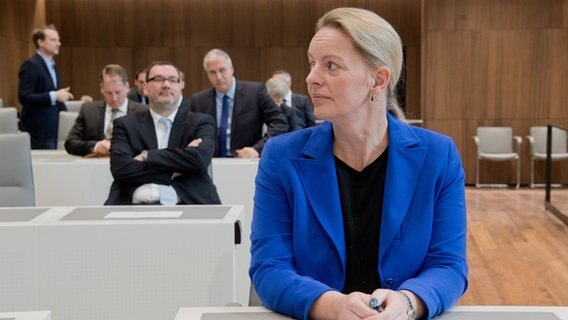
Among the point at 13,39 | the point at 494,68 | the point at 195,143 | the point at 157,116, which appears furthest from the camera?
the point at 13,39

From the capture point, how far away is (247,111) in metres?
5.57

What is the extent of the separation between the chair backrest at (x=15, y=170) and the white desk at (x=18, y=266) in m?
1.10

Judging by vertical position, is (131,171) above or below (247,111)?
below

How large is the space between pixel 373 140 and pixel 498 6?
30.6 feet

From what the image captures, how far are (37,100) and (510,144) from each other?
6.36 m

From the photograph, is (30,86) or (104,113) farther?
(30,86)

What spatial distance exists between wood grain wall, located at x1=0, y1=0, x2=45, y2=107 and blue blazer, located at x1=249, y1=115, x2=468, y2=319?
9305mm

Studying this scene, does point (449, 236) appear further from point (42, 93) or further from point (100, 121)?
point (42, 93)

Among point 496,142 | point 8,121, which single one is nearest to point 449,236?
point 8,121

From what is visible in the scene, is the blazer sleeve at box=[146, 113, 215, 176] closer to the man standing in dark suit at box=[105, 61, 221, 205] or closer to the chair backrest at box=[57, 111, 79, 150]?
the man standing in dark suit at box=[105, 61, 221, 205]

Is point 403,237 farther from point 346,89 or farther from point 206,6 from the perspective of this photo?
point 206,6

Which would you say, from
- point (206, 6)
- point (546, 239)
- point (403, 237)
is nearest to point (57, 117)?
point (546, 239)

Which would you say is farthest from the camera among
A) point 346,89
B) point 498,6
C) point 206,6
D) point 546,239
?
point 206,6

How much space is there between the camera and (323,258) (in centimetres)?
189
